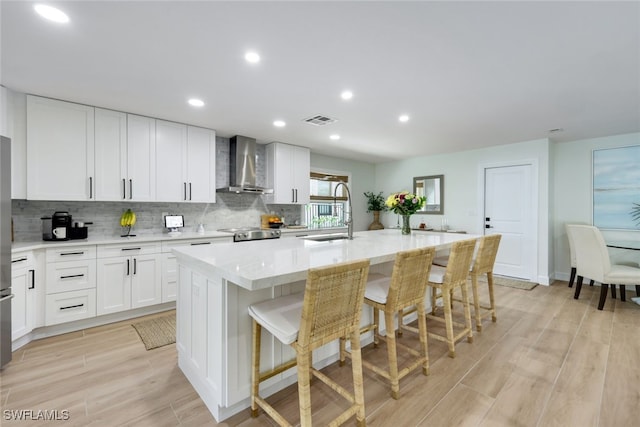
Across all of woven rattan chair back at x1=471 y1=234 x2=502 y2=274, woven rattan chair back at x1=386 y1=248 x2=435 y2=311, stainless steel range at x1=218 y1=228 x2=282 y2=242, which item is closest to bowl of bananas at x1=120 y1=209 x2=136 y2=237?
stainless steel range at x1=218 y1=228 x2=282 y2=242

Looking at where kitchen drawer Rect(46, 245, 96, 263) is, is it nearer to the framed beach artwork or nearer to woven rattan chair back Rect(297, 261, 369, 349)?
woven rattan chair back Rect(297, 261, 369, 349)

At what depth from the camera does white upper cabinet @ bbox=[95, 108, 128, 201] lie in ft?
10.7

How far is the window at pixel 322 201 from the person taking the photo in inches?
239

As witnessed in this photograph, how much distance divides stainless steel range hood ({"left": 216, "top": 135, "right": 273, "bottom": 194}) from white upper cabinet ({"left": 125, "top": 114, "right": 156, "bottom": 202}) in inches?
40.5

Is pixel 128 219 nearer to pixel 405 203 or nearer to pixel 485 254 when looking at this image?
pixel 405 203

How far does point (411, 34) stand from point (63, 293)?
3969 millimetres

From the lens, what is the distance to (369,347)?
253 centimetres

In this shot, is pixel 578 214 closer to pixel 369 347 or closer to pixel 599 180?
pixel 599 180

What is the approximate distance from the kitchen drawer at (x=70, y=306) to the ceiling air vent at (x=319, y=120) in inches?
125

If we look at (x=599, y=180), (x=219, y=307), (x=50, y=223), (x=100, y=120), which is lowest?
(x=219, y=307)

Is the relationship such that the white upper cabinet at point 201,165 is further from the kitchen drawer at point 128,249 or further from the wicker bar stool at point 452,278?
the wicker bar stool at point 452,278

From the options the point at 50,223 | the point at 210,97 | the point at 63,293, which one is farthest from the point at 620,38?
the point at 50,223
